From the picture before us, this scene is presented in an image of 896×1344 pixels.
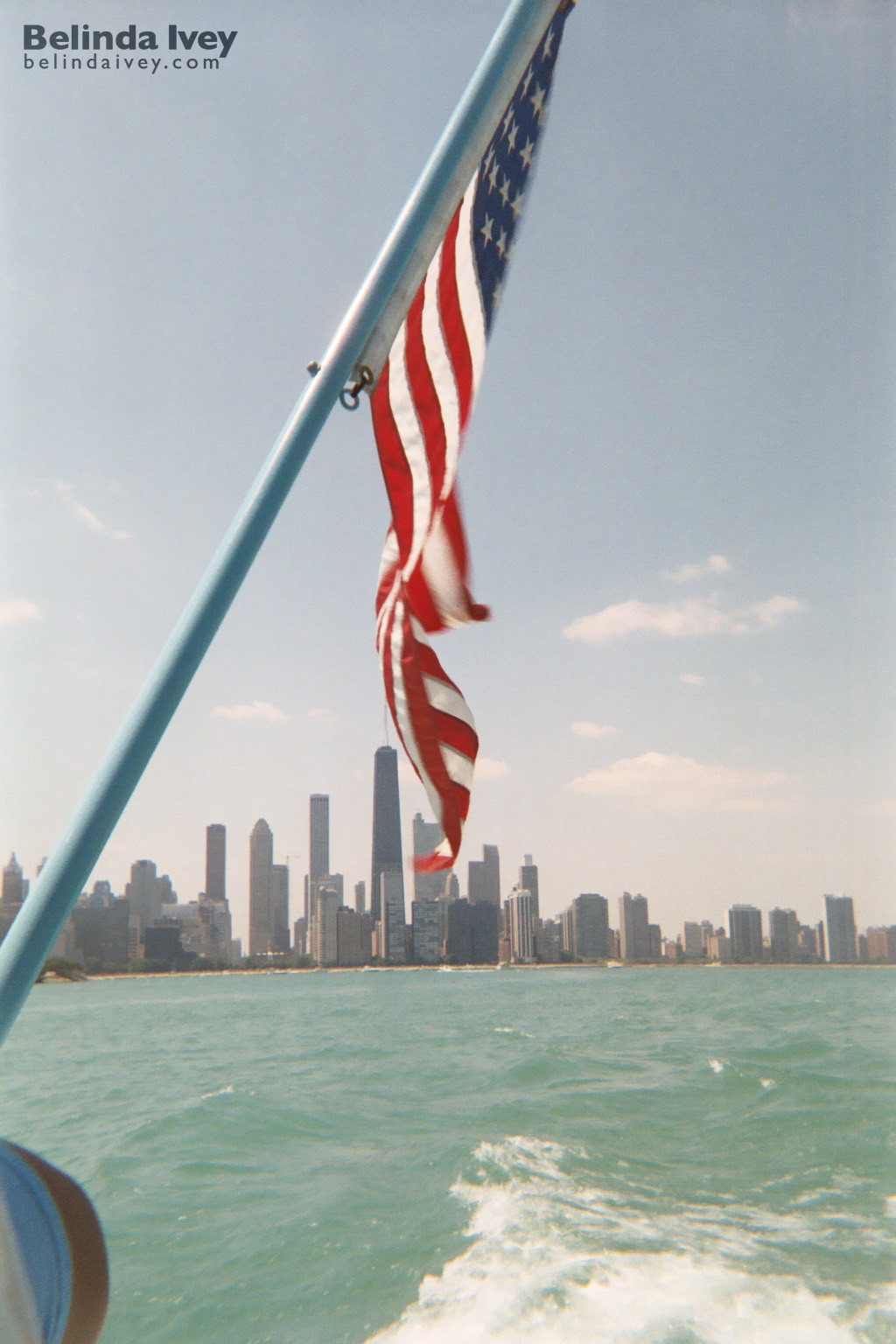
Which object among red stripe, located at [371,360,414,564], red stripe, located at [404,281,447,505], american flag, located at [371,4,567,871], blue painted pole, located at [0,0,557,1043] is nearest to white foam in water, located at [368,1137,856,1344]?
american flag, located at [371,4,567,871]

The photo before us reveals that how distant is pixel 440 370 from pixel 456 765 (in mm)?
1415

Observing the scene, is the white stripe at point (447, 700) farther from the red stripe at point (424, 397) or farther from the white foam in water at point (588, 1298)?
the white foam in water at point (588, 1298)

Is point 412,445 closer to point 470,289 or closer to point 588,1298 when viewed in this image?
point 470,289

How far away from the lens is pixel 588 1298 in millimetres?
9000

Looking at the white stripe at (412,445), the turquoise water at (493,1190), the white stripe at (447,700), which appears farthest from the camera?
the turquoise water at (493,1190)

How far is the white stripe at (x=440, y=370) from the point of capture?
325 centimetres

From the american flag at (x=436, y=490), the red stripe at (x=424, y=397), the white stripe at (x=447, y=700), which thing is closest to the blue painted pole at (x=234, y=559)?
the american flag at (x=436, y=490)

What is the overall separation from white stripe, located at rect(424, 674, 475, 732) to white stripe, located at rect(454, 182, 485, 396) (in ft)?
3.47

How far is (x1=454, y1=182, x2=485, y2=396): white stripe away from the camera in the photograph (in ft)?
10.8

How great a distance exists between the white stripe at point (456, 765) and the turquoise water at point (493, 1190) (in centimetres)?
744

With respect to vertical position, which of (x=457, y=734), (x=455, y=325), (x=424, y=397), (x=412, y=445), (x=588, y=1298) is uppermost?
(x=455, y=325)

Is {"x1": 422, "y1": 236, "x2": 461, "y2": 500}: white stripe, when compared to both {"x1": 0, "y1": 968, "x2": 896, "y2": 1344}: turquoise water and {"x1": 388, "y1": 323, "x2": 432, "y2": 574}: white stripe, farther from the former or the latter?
{"x1": 0, "y1": 968, "x2": 896, "y2": 1344}: turquoise water

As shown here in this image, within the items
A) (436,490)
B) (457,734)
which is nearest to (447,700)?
(457,734)

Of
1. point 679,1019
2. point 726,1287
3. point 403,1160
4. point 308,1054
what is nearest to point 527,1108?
point 403,1160
